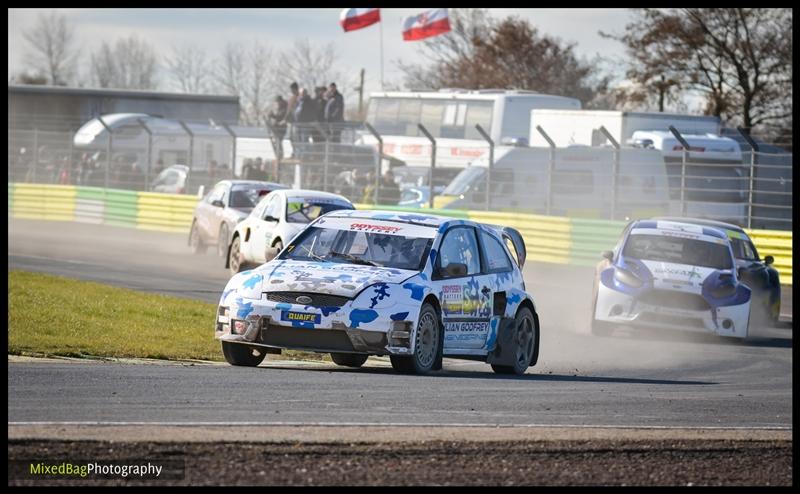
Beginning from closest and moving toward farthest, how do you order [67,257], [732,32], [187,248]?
1. [67,257]
2. [187,248]
3. [732,32]

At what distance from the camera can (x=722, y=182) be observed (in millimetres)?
29219

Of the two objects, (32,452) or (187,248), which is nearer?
(32,452)

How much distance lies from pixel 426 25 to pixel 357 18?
2128mm

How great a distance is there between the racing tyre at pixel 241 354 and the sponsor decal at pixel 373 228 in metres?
1.38

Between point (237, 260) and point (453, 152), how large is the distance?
11880mm

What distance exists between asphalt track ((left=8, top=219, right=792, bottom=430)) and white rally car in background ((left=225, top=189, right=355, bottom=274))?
4962 millimetres

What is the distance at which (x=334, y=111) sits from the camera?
3481 centimetres

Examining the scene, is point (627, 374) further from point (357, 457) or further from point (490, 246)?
point (357, 457)

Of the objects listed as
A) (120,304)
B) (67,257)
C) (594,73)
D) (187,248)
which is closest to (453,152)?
(187,248)

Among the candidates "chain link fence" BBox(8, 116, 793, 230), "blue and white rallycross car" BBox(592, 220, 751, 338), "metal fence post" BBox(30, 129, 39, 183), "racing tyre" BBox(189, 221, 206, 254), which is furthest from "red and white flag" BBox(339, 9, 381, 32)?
"blue and white rallycross car" BBox(592, 220, 751, 338)

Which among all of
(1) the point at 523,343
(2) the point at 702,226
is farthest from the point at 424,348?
(2) the point at 702,226

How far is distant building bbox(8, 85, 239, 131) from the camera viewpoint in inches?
1975

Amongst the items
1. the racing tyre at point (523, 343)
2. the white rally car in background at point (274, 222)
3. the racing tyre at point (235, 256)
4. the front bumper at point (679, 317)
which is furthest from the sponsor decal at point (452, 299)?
the racing tyre at point (235, 256)

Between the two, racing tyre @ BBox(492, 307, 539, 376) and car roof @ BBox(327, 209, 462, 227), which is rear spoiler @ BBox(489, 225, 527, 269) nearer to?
racing tyre @ BBox(492, 307, 539, 376)
